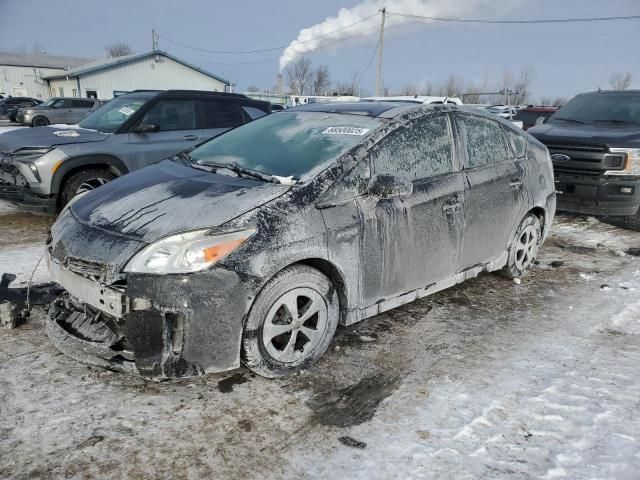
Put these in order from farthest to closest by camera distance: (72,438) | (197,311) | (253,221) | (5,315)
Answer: (5,315), (253,221), (197,311), (72,438)

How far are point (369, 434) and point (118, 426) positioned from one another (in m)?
1.30

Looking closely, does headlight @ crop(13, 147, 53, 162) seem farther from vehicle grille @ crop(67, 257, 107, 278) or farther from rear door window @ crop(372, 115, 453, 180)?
rear door window @ crop(372, 115, 453, 180)

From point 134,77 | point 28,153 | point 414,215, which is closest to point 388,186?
point 414,215

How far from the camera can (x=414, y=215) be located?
3535 millimetres

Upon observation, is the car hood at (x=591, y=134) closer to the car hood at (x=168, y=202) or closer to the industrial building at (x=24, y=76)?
the car hood at (x=168, y=202)

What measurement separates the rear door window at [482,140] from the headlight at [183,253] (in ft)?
7.57

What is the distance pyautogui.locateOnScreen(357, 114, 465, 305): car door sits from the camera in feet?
10.9

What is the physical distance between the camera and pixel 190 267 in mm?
2641

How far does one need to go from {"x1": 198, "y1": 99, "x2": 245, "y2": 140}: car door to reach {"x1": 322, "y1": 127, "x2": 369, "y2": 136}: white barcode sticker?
4.13 m

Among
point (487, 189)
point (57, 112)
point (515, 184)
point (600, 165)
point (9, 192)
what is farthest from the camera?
point (57, 112)

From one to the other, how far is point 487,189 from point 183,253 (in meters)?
2.63

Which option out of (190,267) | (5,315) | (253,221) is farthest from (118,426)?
(5,315)

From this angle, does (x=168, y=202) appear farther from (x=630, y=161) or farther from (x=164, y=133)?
(x=630, y=161)

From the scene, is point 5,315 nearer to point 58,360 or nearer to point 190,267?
point 58,360
